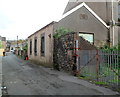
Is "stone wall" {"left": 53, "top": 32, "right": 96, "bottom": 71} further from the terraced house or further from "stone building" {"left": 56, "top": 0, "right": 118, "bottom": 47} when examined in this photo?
"stone building" {"left": 56, "top": 0, "right": 118, "bottom": 47}

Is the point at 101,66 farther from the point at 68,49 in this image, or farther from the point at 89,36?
the point at 89,36

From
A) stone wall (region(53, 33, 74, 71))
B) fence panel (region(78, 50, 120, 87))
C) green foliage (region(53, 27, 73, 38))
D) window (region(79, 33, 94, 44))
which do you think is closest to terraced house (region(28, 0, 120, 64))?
window (region(79, 33, 94, 44))

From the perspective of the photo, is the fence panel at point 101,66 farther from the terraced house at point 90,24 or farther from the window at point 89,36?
the window at point 89,36

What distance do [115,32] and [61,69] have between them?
8136mm

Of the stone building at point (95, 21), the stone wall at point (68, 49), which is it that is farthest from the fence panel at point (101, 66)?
the stone building at point (95, 21)

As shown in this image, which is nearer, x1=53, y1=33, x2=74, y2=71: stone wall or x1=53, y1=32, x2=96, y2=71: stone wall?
x1=53, y1=32, x2=96, y2=71: stone wall

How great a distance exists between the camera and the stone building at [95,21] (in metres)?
13.8

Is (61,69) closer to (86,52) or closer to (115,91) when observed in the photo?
(86,52)

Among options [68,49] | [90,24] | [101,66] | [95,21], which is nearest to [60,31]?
[68,49]

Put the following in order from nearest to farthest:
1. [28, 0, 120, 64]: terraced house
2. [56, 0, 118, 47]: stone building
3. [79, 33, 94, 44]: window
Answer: [28, 0, 120, 64]: terraced house → [56, 0, 118, 47]: stone building → [79, 33, 94, 44]: window

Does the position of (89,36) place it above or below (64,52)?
above

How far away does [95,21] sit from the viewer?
1495 centimetres

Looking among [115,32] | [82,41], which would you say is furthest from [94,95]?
[115,32]

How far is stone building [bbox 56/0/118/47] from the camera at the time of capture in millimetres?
13766
